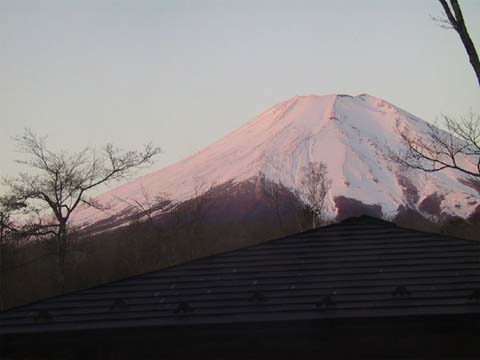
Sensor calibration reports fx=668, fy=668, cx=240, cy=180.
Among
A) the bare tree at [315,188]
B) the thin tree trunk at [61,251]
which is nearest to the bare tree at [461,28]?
the thin tree trunk at [61,251]

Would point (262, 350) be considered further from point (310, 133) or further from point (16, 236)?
point (310, 133)

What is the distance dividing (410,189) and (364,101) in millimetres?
24974

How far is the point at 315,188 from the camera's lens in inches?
1773

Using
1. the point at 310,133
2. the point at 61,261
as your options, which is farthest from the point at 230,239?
the point at 310,133

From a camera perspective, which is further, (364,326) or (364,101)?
(364,101)

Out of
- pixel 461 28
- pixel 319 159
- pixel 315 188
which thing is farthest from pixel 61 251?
pixel 319 159

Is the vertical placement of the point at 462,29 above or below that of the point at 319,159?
below

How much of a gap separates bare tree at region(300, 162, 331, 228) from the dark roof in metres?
27.9

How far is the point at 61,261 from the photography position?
24344mm

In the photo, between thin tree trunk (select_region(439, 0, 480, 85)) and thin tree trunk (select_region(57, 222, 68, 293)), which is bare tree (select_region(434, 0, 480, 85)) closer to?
thin tree trunk (select_region(439, 0, 480, 85))

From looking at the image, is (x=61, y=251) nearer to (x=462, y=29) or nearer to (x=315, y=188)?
(x=462, y=29)

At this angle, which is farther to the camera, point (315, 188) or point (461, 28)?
point (315, 188)

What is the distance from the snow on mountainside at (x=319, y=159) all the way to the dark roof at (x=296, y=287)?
46.5 metres

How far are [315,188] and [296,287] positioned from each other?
39.2 metres
